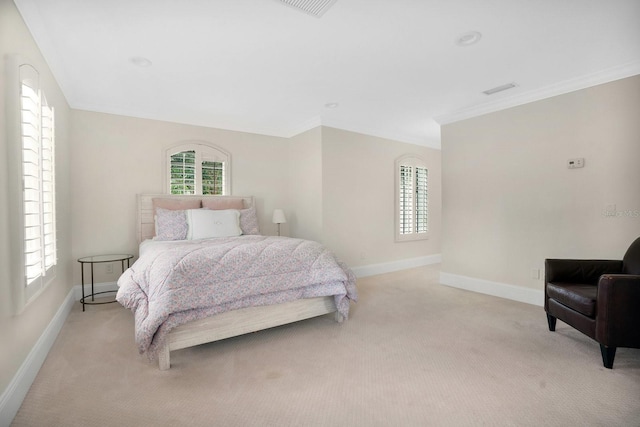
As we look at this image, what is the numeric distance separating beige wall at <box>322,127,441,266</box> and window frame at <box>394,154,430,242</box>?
0.08m

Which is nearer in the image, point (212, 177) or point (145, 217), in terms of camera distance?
point (145, 217)

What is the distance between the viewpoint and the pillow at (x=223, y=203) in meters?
4.44

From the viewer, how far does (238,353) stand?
8.00 ft

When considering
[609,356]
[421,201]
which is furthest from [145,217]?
[609,356]

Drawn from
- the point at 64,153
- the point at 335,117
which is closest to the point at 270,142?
the point at 335,117

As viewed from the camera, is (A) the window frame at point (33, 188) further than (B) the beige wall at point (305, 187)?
No

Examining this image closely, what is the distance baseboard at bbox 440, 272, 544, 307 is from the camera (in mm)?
3645

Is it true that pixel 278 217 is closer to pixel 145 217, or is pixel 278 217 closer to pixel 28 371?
pixel 145 217

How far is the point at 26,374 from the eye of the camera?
192 centimetres

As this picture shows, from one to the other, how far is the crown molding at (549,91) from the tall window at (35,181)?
4435 mm

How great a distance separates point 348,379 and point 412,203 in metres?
4.35

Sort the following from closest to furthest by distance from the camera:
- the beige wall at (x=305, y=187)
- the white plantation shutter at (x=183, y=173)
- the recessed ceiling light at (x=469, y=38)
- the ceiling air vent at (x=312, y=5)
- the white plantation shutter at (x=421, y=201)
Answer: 1. the ceiling air vent at (x=312, y=5)
2. the recessed ceiling light at (x=469, y=38)
3. the white plantation shutter at (x=183, y=173)
4. the beige wall at (x=305, y=187)
5. the white plantation shutter at (x=421, y=201)

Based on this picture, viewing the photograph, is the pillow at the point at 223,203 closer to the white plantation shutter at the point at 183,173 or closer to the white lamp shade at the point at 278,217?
the white plantation shutter at the point at 183,173

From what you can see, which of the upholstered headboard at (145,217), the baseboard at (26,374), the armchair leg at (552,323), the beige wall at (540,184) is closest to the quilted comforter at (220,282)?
the baseboard at (26,374)
